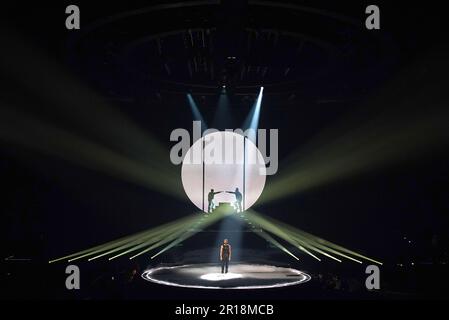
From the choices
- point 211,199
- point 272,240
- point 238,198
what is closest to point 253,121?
point 238,198

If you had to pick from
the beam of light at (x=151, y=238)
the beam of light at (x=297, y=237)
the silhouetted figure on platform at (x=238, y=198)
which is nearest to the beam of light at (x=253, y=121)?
the silhouetted figure on platform at (x=238, y=198)

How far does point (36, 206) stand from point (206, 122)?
6.90m

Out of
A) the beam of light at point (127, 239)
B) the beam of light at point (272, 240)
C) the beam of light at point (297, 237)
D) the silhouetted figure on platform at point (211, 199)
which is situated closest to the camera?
the beam of light at point (127, 239)

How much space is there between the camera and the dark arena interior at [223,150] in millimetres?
10273

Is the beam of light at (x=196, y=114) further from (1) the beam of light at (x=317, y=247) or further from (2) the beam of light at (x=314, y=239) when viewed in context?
(1) the beam of light at (x=317, y=247)

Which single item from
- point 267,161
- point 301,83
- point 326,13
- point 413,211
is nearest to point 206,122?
point 267,161

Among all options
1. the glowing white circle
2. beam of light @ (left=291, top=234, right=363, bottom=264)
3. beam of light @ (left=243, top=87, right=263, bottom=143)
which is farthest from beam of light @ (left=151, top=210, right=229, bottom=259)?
beam of light @ (left=243, top=87, right=263, bottom=143)

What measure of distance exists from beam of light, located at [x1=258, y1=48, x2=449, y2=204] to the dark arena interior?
55 millimetres

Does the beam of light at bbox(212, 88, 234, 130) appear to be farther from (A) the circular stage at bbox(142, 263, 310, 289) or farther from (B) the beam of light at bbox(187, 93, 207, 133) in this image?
(A) the circular stage at bbox(142, 263, 310, 289)

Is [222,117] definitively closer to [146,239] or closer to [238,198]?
[238,198]

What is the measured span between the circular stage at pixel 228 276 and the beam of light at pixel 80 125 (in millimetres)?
5772

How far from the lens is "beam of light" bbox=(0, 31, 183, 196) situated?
48.0ft

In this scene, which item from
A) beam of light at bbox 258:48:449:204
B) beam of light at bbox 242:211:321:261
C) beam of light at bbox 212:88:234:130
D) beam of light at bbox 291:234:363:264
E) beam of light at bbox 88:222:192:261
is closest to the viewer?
beam of light at bbox 258:48:449:204

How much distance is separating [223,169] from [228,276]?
7.22 metres
